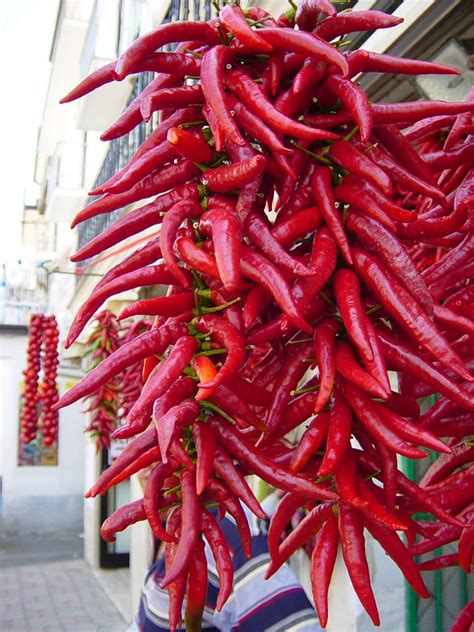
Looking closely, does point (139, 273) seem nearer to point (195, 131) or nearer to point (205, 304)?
point (205, 304)

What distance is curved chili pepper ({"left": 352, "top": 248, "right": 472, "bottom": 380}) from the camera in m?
1.09

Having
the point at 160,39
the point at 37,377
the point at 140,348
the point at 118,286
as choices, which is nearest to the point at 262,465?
the point at 140,348

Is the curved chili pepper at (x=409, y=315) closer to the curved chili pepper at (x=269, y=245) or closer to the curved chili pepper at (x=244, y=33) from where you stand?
the curved chili pepper at (x=269, y=245)

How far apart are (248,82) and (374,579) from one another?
255 cm

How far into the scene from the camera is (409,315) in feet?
3.64

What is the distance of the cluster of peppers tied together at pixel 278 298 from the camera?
1102 mm

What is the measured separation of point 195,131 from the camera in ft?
4.02

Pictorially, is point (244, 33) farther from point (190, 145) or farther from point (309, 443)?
point (309, 443)

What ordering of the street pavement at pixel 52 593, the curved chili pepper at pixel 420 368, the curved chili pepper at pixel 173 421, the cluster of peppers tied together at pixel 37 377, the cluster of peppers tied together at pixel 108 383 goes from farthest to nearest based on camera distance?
the cluster of peppers tied together at pixel 37 377 < the street pavement at pixel 52 593 < the cluster of peppers tied together at pixel 108 383 < the curved chili pepper at pixel 420 368 < the curved chili pepper at pixel 173 421

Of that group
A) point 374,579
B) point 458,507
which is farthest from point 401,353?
point 374,579

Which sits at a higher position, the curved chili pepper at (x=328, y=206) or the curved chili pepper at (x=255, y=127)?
the curved chili pepper at (x=255, y=127)

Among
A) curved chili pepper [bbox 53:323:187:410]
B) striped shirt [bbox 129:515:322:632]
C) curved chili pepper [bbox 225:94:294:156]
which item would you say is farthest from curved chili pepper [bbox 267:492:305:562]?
striped shirt [bbox 129:515:322:632]

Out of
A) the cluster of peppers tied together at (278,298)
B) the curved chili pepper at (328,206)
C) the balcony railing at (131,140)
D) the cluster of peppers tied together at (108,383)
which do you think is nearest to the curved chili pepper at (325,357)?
the cluster of peppers tied together at (278,298)

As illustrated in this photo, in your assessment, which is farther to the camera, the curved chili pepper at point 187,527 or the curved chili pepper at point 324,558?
the curved chili pepper at point 324,558
